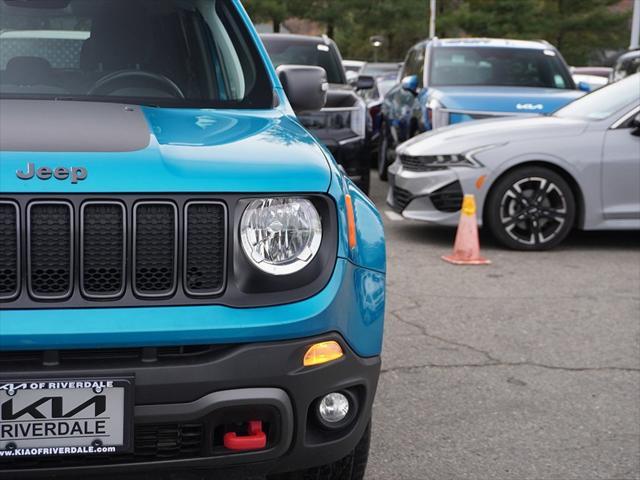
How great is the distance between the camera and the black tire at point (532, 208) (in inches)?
309

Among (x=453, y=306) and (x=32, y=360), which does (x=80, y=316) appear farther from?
(x=453, y=306)

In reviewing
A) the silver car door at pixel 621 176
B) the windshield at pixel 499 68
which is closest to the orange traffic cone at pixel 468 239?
the silver car door at pixel 621 176

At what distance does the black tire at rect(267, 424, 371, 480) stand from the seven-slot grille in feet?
2.57

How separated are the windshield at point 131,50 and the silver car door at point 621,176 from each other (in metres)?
4.30

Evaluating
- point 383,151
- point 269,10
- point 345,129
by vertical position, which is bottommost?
point 383,151

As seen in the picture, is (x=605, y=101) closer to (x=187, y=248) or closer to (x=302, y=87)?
(x=302, y=87)

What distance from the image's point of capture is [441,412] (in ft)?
14.0

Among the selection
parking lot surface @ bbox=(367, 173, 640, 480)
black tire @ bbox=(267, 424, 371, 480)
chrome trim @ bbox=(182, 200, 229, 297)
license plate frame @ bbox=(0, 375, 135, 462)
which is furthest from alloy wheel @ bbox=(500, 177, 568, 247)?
license plate frame @ bbox=(0, 375, 135, 462)

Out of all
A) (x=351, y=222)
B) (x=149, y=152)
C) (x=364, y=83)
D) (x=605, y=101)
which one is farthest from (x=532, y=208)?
(x=149, y=152)

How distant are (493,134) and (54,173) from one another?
19.2 feet

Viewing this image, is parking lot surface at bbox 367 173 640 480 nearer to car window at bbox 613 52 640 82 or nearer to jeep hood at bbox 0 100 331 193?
jeep hood at bbox 0 100 331 193

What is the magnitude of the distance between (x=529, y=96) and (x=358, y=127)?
2044 mm

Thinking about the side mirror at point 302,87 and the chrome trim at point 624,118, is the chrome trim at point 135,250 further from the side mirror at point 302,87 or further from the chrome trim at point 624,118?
the chrome trim at point 624,118

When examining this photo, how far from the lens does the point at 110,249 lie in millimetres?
2658
